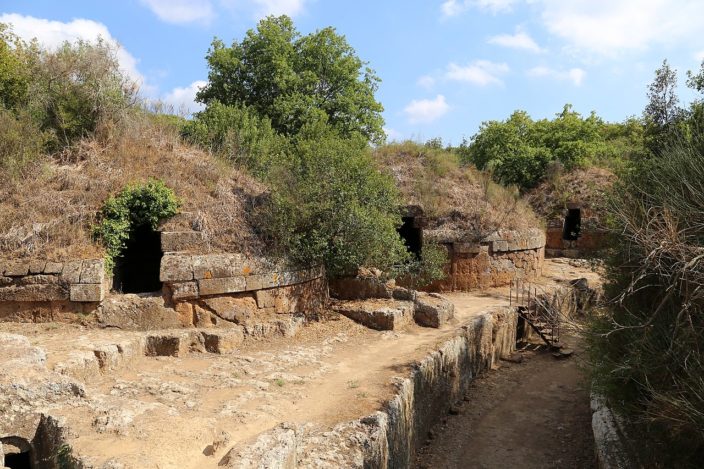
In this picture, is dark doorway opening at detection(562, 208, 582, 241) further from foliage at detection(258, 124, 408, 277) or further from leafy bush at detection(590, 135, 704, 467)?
leafy bush at detection(590, 135, 704, 467)

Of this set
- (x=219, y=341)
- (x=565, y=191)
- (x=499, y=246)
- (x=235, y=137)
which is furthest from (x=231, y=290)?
(x=565, y=191)

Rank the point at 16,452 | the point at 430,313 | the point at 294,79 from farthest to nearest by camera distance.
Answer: the point at 294,79, the point at 430,313, the point at 16,452

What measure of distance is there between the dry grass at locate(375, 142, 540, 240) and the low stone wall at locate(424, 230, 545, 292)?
345 mm

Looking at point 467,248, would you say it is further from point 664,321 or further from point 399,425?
point 664,321

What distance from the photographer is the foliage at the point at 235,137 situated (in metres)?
12.4

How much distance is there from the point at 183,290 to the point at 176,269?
347 mm

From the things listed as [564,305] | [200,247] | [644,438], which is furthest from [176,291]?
[564,305]

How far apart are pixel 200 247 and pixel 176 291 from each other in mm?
895

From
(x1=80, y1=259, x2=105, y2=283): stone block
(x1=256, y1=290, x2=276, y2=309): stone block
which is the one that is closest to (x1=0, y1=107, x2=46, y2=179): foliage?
(x1=80, y1=259, x2=105, y2=283): stone block

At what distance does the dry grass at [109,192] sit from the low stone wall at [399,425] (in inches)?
145

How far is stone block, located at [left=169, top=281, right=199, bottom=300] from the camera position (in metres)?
8.30

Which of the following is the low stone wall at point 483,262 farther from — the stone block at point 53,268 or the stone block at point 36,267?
the stone block at point 36,267

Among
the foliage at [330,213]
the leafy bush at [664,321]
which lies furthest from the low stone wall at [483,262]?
the leafy bush at [664,321]

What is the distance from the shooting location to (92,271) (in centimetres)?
782
